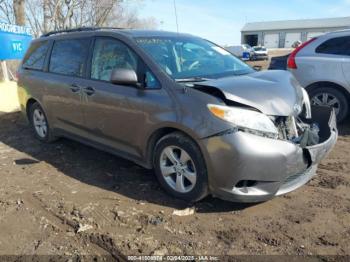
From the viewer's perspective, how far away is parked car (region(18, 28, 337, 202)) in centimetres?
344

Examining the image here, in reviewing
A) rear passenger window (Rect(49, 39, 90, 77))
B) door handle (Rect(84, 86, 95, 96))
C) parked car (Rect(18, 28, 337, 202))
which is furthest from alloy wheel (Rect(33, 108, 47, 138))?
door handle (Rect(84, 86, 95, 96))

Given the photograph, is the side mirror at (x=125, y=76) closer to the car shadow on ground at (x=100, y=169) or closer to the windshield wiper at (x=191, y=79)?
the windshield wiper at (x=191, y=79)

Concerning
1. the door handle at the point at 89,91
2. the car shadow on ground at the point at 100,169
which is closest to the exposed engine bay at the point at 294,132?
the car shadow on ground at the point at 100,169

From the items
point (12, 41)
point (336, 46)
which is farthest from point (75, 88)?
point (12, 41)

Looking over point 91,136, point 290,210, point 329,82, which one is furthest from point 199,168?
point 329,82

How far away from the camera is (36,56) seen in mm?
6055

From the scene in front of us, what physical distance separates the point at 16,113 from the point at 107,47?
16.0ft

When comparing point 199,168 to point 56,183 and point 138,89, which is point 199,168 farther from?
point 56,183

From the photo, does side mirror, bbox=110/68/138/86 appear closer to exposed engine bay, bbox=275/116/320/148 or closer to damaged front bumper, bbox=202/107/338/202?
damaged front bumper, bbox=202/107/338/202

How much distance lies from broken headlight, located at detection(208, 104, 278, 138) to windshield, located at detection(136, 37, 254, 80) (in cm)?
75

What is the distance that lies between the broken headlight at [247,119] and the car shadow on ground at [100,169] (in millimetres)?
879

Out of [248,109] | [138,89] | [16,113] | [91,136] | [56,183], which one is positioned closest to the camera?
[248,109]

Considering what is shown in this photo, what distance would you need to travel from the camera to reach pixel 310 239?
325 cm

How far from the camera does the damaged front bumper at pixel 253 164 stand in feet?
11.0
